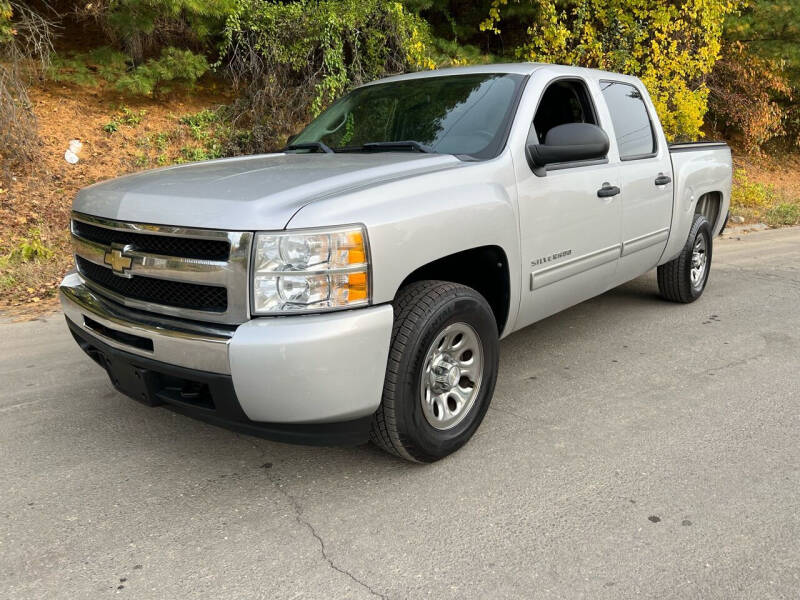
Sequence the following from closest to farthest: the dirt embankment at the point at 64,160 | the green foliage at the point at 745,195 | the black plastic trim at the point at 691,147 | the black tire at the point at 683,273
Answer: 1. the black plastic trim at the point at 691,147
2. the black tire at the point at 683,273
3. the dirt embankment at the point at 64,160
4. the green foliage at the point at 745,195

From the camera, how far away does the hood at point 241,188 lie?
257cm

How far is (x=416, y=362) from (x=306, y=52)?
299 inches

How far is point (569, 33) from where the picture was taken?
9.73 metres

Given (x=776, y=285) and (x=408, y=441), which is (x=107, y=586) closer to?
(x=408, y=441)

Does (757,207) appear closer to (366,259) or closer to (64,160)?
(64,160)

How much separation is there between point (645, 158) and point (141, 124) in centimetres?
741

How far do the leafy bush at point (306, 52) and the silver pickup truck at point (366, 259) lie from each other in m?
5.43

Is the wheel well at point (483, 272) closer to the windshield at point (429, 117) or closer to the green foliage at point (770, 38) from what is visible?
the windshield at point (429, 117)

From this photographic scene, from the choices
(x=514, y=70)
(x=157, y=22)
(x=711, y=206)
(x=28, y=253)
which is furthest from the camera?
(x=157, y=22)

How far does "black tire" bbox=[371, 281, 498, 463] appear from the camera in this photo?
278cm

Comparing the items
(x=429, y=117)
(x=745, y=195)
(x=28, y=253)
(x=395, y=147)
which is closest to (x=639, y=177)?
(x=429, y=117)

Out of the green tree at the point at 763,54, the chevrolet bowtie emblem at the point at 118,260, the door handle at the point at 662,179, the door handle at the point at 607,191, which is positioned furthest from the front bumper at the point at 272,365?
the green tree at the point at 763,54

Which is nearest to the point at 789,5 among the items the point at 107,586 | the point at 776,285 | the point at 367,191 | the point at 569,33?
the point at 569,33

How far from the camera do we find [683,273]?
5.57 metres
